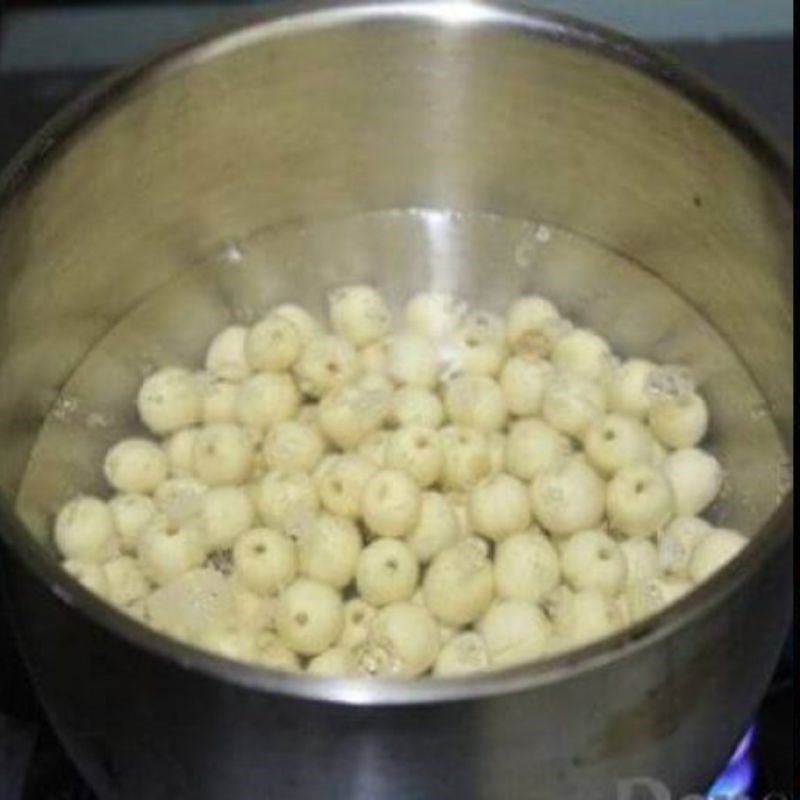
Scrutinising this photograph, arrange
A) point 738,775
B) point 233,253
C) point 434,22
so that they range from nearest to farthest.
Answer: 1. point 738,775
2. point 434,22
3. point 233,253

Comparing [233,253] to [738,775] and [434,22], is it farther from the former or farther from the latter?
[738,775]

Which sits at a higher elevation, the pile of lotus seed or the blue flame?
the pile of lotus seed

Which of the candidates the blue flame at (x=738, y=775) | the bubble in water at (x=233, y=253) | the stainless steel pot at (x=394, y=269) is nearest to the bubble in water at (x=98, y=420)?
the stainless steel pot at (x=394, y=269)

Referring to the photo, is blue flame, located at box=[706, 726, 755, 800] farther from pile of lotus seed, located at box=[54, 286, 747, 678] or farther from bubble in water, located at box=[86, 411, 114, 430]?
bubble in water, located at box=[86, 411, 114, 430]

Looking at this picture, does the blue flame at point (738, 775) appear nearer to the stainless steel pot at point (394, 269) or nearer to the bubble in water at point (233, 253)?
the stainless steel pot at point (394, 269)

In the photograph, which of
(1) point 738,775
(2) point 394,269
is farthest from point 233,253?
(1) point 738,775

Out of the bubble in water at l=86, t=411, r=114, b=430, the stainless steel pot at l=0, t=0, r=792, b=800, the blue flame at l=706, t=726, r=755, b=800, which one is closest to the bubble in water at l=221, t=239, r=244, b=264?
the stainless steel pot at l=0, t=0, r=792, b=800
